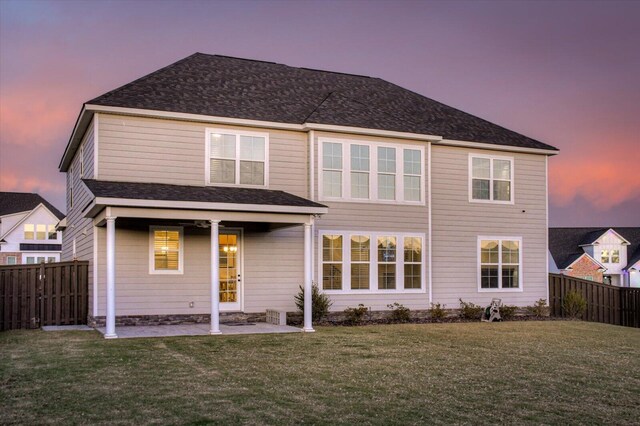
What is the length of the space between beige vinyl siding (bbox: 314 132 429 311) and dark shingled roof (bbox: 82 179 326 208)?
1.64 meters

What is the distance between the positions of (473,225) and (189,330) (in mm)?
9824

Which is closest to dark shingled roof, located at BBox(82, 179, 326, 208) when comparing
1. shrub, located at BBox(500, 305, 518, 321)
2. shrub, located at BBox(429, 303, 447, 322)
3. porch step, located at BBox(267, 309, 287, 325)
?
porch step, located at BBox(267, 309, 287, 325)

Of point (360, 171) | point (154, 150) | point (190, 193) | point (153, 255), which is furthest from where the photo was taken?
point (360, 171)

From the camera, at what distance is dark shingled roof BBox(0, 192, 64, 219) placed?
57.3 meters

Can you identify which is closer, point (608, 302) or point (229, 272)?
point (229, 272)

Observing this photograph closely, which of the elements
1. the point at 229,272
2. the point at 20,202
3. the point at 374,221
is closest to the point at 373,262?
the point at 374,221

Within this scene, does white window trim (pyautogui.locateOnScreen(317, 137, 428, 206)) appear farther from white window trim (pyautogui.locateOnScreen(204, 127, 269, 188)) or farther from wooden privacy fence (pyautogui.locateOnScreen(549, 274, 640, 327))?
wooden privacy fence (pyautogui.locateOnScreen(549, 274, 640, 327))

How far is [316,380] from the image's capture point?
9.66 meters

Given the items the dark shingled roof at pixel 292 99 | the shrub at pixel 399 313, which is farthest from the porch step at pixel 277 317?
the dark shingled roof at pixel 292 99

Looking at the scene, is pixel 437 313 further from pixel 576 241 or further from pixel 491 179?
pixel 576 241

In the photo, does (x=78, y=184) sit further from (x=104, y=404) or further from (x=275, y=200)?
(x=104, y=404)

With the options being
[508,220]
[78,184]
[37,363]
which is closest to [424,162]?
[508,220]

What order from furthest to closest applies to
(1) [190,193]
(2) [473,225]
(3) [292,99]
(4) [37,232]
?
(4) [37,232] < (2) [473,225] < (3) [292,99] < (1) [190,193]

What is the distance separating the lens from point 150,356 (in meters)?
11.6
